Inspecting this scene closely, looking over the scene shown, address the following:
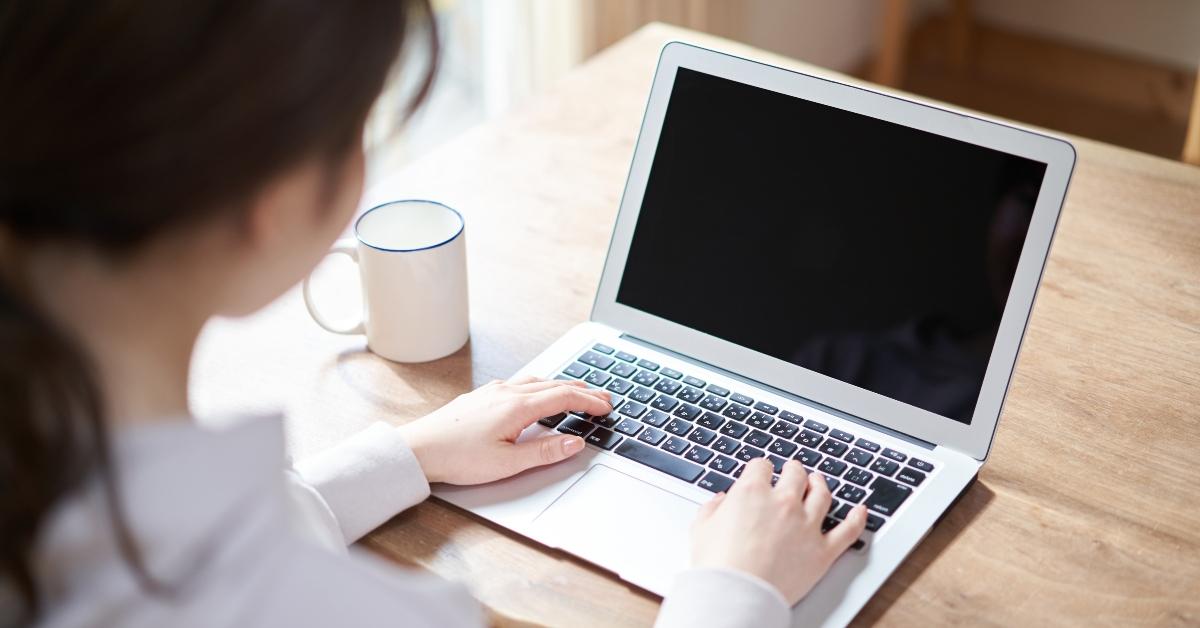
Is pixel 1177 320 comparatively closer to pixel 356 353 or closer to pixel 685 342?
pixel 685 342

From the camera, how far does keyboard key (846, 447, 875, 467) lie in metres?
0.87

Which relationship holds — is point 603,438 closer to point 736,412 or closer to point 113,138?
point 736,412

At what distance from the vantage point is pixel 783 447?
2.90ft

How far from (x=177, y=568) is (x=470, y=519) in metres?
0.34

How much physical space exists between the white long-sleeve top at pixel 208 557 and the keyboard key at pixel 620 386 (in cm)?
35

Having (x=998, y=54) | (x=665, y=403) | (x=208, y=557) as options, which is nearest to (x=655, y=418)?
(x=665, y=403)

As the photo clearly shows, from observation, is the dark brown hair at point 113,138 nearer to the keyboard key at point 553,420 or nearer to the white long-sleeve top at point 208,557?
the white long-sleeve top at point 208,557

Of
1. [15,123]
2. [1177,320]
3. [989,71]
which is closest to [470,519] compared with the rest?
[15,123]

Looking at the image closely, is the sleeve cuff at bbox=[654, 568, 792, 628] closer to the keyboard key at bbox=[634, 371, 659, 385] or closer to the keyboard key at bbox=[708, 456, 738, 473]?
the keyboard key at bbox=[708, 456, 738, 473]

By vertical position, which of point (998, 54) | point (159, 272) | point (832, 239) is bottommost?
point (998, 54)

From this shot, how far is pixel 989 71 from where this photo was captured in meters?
3.51

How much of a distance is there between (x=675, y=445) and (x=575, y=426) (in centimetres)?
8

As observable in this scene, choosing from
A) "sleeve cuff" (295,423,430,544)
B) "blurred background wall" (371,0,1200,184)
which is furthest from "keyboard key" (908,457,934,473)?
"blurred background wall" (371,0,1200,184)

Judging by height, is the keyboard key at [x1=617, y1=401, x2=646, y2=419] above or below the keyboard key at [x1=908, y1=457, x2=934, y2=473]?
below
